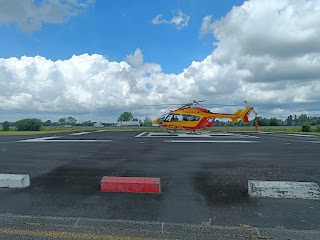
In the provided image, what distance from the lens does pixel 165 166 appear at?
834 centimetres

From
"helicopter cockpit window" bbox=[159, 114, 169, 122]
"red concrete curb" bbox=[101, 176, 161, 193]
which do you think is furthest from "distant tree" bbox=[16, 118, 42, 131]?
"red concrete curb" bbox=[101, 176, 161, 193]

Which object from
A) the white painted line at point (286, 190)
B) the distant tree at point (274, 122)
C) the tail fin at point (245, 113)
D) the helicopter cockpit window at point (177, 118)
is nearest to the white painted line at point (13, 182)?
the white painted line at point (286, 190)

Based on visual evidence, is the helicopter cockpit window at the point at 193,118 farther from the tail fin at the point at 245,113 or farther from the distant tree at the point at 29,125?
the distant tree at the point at 29,125

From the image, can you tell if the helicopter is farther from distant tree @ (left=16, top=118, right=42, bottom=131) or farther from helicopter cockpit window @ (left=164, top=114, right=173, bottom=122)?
distant tree @ (left=16, top=118, right=42, bottom=131)

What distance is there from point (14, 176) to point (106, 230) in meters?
3.38

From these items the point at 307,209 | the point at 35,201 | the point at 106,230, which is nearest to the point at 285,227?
the point at 307,209

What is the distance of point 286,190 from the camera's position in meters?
5.16

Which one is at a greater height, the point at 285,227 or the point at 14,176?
the point at 14,176

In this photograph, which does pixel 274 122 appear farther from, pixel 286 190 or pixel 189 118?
pixel 286 190

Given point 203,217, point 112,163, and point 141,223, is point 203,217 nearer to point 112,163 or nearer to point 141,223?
point 141,223

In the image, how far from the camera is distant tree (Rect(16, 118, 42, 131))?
48.1 metres

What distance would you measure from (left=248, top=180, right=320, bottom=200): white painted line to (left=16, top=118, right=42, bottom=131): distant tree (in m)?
50.1

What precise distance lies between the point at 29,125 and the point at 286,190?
5117 centimetres

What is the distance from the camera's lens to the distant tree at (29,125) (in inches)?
1893
